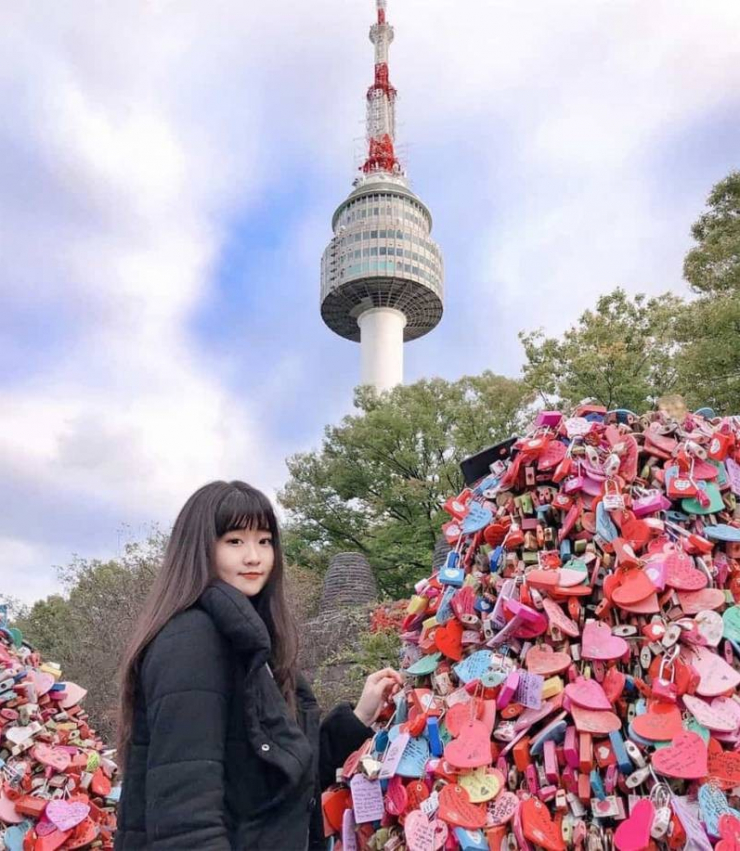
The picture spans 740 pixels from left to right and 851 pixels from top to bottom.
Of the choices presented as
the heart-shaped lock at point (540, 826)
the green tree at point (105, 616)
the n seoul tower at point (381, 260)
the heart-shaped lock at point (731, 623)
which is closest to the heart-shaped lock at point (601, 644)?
the heart-shaped lock at point (731, 623)

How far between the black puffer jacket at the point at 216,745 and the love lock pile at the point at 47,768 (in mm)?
1099

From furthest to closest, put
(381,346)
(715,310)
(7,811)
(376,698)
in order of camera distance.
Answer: (381,346)
(715,310)
(7,811)
(376,698)

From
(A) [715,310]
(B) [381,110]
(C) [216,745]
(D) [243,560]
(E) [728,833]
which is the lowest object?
(E) [728,833]

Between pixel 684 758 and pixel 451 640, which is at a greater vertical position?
pixel 451 640

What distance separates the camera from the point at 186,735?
1528mm

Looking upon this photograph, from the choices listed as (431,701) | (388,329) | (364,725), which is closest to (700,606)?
(431,701)

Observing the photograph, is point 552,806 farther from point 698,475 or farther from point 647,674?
point 698,475

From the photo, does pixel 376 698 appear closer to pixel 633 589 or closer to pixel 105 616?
pixel 633 589

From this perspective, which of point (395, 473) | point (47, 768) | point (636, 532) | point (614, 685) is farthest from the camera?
point (395, 473)

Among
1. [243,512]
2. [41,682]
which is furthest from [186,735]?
[41,682]

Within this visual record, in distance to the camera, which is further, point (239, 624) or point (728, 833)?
point (239, 624)

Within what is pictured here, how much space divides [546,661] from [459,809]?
385 millimetres

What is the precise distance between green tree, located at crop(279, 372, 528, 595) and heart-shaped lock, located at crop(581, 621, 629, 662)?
1741cm

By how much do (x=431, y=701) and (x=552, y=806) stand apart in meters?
0.38
